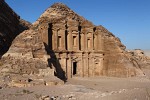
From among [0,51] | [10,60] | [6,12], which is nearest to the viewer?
[10,60]

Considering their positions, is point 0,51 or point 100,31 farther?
point 100,31

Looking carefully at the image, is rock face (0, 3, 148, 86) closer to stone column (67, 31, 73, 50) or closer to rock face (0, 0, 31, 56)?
stone column (67, 31, 73, 50)

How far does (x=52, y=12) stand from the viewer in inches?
1299

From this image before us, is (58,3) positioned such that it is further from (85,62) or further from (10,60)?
(10,60)

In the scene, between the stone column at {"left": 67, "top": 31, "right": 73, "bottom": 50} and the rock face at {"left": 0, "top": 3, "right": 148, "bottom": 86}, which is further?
the stone column at {"left": 67, "top": 31, "right": 73, "bottom": 50}

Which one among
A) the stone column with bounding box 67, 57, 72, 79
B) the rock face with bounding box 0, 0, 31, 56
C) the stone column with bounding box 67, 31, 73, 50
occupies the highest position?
the rock face with bounding box 0, 0, 31, 56

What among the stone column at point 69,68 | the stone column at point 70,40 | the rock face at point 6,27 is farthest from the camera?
the rock face at point 6,27

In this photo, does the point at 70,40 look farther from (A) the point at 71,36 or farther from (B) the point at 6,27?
(B) the point at 6,27

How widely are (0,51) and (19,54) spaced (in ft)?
25.2

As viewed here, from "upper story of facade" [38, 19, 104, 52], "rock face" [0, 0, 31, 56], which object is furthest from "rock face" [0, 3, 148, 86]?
"rock face" [0, 0, 31, 56]

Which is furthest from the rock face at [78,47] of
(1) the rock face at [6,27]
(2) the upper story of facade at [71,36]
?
(1) the rock face at [6,27]

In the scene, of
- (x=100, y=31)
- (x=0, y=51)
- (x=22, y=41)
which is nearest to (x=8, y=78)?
(x=22, y=41)

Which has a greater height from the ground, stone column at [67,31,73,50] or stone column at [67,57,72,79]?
stone column at [67,31,73,50]

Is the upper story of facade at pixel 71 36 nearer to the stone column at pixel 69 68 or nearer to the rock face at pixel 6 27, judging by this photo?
the stone column at pixel 69 68
